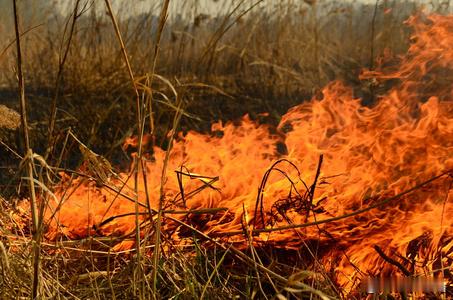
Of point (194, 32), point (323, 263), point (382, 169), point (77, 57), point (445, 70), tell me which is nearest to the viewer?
point (323, 263)

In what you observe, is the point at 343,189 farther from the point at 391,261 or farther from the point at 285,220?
the point at 391,261

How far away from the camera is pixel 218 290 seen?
219cm

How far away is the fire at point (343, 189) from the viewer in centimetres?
237

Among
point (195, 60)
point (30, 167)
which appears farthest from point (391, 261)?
point (195, 60)

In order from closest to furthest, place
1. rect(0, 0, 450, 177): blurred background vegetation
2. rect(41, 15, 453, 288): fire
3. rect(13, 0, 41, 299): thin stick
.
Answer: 1. rect(13, 0, 41, 299): thin stick
2. rect(41, 15, 453, 288): fire
3. rect(0, 0, 450, 177): blurred background vegetation

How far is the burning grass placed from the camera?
215 cm

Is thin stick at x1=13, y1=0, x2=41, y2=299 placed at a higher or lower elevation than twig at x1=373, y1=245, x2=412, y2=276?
higher

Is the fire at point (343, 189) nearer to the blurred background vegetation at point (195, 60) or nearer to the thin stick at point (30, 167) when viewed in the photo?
the thin stick at point (30, 167)

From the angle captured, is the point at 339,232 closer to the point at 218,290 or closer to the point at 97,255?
the point at 218,290

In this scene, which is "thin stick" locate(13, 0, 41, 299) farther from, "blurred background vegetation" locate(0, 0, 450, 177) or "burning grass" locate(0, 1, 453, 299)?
"blurred background vegetation" locate(0, 0, 450, 177)

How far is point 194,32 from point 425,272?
5401 mm

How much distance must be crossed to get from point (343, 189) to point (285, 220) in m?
0.27

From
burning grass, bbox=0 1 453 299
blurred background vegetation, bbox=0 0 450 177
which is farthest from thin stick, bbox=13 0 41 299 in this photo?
blurred background vegetation, bbox=0 0 450 177

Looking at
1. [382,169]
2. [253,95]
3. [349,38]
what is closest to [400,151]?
[382,169]
